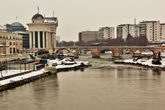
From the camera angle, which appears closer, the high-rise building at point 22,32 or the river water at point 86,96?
the river water at point 86,96

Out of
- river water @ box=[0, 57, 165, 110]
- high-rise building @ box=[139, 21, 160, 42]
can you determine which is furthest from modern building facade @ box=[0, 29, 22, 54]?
high-rise building @ box=[139, 21, 160, 42]

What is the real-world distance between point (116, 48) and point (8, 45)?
58.4m

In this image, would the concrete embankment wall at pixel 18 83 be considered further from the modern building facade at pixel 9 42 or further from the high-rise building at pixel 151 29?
the high-rise building at pixel 151 29

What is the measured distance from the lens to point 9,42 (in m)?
82.7

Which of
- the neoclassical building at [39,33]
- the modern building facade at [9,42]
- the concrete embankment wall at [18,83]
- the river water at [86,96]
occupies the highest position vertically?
the neoclassical building at [39,33]

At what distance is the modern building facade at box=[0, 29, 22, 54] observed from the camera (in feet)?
251

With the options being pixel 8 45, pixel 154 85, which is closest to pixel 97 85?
pixel 154 85

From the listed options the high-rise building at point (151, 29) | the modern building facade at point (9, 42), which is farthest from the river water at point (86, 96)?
the high-rise building at point (151, 29)

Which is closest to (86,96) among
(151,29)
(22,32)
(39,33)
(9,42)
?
(9,42)

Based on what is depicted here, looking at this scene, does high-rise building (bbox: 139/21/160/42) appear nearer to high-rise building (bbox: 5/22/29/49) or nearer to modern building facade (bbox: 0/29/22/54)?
high-rise building (bbox: 5/22/29/49)

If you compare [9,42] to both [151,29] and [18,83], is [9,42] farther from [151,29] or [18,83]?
[151,29]

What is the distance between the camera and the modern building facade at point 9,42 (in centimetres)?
7637

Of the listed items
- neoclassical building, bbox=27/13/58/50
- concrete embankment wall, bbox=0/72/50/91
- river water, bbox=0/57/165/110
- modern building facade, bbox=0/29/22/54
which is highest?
neoclassical building, bbox=27/13/58/50

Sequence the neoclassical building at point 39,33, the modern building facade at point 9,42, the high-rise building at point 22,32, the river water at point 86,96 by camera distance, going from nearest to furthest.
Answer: the river water at point 86,96 < the modern building facade at point 9,42 < the neoclassical building at point 39,33 < the high-rise building at point 22,32
